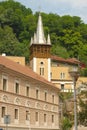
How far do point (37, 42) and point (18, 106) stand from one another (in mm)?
60131

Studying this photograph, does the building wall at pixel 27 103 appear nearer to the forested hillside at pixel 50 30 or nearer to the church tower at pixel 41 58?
the church tower at pixel 41 58

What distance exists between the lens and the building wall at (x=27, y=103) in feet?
151

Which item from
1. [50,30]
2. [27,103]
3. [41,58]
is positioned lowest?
[27,103]

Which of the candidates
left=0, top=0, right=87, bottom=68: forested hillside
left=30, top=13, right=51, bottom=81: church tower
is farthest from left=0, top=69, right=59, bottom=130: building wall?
left=0, top=0, right=87, bottom=68: forested hillside

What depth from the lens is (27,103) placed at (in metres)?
51.3

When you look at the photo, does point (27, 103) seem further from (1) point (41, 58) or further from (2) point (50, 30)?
(2) point (50, 30)

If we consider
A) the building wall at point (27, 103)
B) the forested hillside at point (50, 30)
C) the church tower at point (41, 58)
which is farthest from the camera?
the forested hillside at point (50, 30)

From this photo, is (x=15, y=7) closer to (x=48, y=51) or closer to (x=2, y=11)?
(x=2, y=11)

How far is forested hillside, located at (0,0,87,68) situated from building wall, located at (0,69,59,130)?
72285 mm

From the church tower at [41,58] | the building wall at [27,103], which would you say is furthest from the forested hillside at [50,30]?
the building wall at [27,103]

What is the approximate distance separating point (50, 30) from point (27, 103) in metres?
111

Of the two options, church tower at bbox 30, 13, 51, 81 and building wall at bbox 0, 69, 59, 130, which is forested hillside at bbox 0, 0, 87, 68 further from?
building wall at bbox 0, 69, 59, 130

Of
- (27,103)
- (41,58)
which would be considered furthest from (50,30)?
(27,103)

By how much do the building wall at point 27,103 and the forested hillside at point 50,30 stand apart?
72.3m
